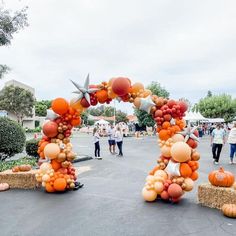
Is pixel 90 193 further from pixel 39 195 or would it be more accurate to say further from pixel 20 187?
pixel 20 187

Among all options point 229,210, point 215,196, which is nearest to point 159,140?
point 215,196

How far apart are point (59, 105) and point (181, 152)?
3695 mm

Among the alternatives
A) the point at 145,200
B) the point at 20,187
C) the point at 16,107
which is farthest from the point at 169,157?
the point at 16,107

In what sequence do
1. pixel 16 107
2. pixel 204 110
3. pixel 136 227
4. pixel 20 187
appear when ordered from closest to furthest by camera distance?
pixel 136 227
pixel 20 187
pixel 16 107
pixel 204 110

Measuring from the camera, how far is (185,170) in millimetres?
7223

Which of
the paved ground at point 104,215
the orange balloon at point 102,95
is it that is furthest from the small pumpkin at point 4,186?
the orange balloon at point 102,95

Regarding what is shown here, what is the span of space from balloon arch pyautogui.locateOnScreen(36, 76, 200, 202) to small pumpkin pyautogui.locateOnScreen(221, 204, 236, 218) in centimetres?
111

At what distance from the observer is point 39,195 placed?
8219 mm

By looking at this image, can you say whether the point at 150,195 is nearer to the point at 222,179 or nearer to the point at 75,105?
the point at 222,179

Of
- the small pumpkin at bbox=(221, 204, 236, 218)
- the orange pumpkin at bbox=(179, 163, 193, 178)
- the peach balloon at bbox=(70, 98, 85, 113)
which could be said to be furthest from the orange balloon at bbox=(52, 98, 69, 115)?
the small pumpkin at bbox=(221, 204, 236, 218)

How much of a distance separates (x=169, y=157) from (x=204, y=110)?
61570 mm

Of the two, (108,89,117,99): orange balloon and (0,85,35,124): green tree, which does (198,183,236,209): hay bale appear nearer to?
(108,89,117,99): orange balloon

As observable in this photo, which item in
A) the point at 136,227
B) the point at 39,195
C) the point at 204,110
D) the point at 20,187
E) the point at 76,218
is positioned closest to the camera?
the point at 136,227

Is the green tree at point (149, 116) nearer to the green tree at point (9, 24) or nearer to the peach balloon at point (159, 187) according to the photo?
the green tree at point (9, 24)
